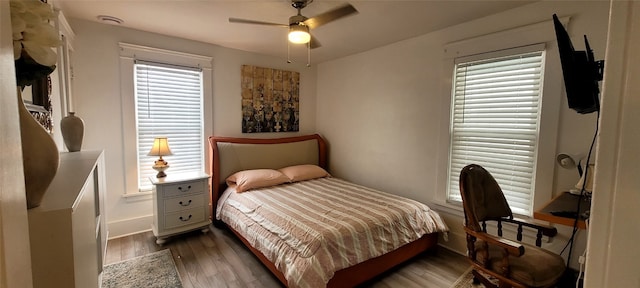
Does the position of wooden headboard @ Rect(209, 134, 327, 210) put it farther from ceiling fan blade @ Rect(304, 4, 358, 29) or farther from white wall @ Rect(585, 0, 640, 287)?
white wall @ Rect(585, 0, 640, 287)

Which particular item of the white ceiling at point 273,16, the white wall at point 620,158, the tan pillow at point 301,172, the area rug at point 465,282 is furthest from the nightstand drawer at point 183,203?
the white wall at point 620,158

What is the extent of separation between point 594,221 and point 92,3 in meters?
3.40

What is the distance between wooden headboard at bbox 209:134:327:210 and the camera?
3.49 m

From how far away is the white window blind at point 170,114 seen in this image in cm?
319

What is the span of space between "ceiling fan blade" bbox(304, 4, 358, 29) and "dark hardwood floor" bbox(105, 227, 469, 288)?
7.17 ft

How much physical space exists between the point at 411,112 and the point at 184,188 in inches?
109

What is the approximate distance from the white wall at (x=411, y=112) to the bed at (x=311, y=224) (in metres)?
0.48

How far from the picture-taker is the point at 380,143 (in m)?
3.64

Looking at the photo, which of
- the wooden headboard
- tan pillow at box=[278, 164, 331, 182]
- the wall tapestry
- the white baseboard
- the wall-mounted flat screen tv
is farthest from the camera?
the wall tapestry

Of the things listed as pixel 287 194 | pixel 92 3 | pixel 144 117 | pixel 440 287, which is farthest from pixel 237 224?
pixel 92 3

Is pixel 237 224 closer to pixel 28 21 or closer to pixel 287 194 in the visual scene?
pixel 287 194

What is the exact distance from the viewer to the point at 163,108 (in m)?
3.31

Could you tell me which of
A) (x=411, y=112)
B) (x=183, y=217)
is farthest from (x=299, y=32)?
(x=183, y=217)

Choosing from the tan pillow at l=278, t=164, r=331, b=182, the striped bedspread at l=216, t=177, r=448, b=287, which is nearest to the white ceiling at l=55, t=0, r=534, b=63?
the tan pillow at l=278, t=164, r=331, b=182
